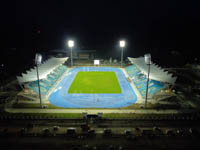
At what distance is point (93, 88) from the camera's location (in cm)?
3578

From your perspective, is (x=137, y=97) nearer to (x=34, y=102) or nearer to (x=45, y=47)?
(x=34, y=102)

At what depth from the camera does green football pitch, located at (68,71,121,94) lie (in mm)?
34656

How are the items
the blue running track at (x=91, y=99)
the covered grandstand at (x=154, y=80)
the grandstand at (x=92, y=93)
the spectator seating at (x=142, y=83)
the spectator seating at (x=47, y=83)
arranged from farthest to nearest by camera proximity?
the spectator seating at (x=47, y=83) → the spectator seating at (x=142, y=83) → the covered grandstand at (x=154, y=80) → the grandstand at (x=92, y=93) → the blue running track at (x=91, y=99)

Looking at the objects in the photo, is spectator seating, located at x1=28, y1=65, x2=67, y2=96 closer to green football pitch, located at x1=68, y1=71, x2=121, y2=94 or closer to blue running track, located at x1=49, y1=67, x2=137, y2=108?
blue running track, located at x1=49, y1=67, x2=137, y2=108

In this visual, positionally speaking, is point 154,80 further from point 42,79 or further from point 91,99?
point 42,79

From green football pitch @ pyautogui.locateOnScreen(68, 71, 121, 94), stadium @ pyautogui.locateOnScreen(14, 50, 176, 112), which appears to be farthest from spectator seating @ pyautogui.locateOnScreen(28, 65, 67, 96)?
green football pitch @ pyautogui.locateOnScreen(68, 71, 121, 94)

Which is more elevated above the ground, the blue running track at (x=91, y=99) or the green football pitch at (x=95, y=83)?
the green football pitch at (x=95, y=83)

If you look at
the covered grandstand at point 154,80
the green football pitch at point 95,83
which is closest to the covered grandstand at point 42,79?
the green football pitch at point 95,83

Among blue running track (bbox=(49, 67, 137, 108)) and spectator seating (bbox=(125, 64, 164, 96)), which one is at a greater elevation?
spectator seating (bbox=(125, 64, 164, 96))

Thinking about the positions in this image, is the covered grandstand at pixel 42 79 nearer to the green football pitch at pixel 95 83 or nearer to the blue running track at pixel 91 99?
the blue running track at pixel 91 99

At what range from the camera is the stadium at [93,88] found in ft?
95.5

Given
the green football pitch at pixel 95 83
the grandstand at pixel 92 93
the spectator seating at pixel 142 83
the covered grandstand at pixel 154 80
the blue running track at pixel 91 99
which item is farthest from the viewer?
the green football pitch at pixel 95 83

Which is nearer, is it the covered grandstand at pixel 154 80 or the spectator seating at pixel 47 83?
the covered grandstand at pixel 154 80

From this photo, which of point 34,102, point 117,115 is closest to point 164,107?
point 117,115
